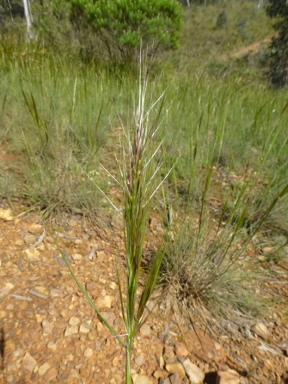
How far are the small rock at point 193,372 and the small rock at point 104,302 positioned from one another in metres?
0.37

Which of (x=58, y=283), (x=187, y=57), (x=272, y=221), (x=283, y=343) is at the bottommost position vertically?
(x=283, y=343)

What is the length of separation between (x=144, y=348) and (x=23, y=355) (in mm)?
427

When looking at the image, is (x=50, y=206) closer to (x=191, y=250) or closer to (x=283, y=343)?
(x=191, y=250)

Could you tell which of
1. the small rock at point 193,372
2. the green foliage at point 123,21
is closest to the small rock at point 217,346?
the small rock at point 193,372

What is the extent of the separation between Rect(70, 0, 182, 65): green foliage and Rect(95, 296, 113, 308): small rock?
13.6ft

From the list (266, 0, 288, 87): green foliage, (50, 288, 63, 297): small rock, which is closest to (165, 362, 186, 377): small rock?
(50, 288, 63, 297): small rock

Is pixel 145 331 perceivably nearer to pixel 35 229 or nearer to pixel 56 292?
pixel 56 292

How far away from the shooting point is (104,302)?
1133 millimetres

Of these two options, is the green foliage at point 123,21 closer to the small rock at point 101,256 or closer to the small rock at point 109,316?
the small rock at point 101,256

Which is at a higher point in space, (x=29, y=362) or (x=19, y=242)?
(x=19, y=242)

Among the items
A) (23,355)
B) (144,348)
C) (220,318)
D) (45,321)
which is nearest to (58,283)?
(45,321)

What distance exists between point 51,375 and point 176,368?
431 mm

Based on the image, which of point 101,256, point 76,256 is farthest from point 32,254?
point 101,256

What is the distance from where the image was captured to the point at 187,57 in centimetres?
237
